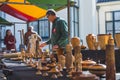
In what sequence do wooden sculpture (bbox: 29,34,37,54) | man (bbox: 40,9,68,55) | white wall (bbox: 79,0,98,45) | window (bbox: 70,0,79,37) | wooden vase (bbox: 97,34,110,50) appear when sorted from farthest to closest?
white wall (bbox: 79,0,98,45)
window (bbox: 70,0,79,37)
man (bbox: 40,9,68,55)
wooden sculpture (bbox: 29,34,37,54)
wooden vase (bbox: 97,34,110,50)

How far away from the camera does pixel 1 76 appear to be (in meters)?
2.06

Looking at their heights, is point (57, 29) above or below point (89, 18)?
below

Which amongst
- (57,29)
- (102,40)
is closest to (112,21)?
(57,29)

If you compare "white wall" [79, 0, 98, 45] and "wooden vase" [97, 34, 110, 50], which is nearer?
"wooden vase" [97, 34, 110, 50]

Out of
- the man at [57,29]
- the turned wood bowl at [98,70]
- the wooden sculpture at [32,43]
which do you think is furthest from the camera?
the man at [57,29]

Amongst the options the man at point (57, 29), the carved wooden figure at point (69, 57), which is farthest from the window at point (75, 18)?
the carved wooden figure at point (69, 57)

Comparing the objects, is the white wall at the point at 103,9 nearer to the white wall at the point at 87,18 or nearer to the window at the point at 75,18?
the white wall at the point at 87,18

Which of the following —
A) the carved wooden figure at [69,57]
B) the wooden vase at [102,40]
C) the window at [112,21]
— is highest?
the window at [112,21]

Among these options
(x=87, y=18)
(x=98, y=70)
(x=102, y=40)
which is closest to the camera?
(x=98, y=70)

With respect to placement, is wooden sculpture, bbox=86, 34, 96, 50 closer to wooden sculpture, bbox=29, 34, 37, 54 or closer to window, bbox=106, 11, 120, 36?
wooden sculpture, bbox=29, 34, 37, 54

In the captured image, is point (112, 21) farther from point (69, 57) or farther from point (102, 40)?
point (69, 57)

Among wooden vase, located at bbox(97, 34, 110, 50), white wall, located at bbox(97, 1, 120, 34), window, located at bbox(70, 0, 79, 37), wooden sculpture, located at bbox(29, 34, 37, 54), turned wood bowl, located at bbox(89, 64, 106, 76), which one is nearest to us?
turned wood bowl, located at bbox(89, 64, 106, 76)

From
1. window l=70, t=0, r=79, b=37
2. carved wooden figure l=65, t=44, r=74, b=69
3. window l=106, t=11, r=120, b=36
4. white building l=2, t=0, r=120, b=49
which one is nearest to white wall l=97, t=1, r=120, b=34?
white building l=2, t=0, r=120, b=49

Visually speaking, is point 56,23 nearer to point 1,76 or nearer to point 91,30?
point 1,76
